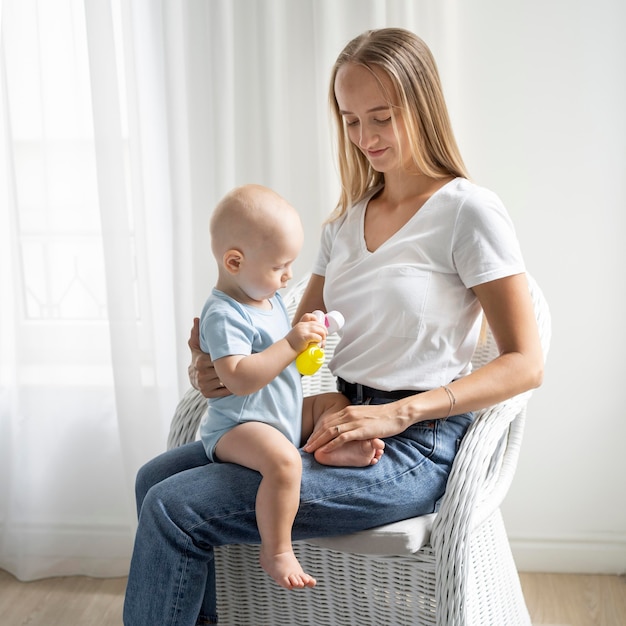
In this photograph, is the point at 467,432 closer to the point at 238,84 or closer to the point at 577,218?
the point at 577,218

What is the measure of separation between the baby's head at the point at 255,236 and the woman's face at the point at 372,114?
0.27 meters

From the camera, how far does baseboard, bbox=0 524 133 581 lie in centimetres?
243

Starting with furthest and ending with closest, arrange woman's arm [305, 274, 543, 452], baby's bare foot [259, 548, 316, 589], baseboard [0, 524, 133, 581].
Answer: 1. baseboard [0, 524, 133, 581]
2. woman's arm [305, 274, 543, 452]
3. baby's bare foot [259, 548, 316, 589]

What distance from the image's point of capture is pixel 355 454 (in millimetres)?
1465

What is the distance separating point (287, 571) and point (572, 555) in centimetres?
127

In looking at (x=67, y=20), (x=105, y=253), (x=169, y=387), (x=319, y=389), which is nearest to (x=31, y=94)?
(x=67, y=20)

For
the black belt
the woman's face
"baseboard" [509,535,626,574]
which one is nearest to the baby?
the black belt

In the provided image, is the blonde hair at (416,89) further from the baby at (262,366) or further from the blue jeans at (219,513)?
the blue jeans at (219,513)

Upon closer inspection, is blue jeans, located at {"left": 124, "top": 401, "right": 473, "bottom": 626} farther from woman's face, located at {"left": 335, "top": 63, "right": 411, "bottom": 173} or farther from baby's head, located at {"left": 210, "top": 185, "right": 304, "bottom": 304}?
woman's face, located at {"left": 335, "top": 63, "right": 411, "bottom": 173}

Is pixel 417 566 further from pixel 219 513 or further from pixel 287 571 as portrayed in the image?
pixel 219 513

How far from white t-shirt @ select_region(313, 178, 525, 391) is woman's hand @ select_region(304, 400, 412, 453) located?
0.08m

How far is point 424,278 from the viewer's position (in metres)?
1.55

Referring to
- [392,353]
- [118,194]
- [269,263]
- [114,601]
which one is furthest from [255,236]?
[114,601]

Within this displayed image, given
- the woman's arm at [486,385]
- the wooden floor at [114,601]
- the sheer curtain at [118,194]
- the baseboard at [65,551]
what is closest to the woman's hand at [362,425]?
the woman's arm at [486,385]
